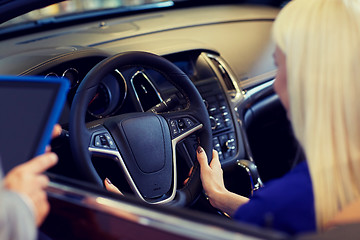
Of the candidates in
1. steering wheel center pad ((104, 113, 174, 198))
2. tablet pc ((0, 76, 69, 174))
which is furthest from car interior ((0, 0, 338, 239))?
tablet pc ((0, 76, 69, 174))

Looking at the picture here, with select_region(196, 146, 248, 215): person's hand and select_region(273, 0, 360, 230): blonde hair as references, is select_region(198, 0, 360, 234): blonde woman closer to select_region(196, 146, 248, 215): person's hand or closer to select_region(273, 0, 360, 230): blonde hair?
select_region(273, 0, 360, 230): blonde hair

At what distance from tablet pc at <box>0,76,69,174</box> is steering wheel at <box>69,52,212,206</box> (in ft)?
1.04

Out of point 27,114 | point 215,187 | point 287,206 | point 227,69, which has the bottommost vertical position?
point 215,187

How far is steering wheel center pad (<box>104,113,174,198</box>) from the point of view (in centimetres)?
146

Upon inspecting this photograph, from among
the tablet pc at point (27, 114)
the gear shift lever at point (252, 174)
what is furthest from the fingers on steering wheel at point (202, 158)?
the tablet pc at point (27, 114)

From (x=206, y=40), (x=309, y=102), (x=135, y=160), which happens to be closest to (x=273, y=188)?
(x=309, y=102)

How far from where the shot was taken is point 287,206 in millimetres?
922

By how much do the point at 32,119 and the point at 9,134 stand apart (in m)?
0.08

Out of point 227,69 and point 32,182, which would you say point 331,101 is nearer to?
point 32,182

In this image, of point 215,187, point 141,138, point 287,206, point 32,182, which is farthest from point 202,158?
point 32,182

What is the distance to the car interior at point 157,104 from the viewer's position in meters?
1.35

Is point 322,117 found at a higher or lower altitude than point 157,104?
higher

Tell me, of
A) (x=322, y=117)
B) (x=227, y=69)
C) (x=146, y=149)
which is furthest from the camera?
(x=227, y=69)

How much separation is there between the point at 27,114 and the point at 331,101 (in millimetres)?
610
